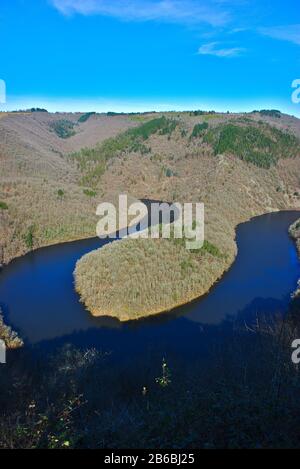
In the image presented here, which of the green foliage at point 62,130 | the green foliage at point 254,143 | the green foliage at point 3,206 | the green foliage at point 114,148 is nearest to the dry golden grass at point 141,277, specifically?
the green foliage at point 3,206

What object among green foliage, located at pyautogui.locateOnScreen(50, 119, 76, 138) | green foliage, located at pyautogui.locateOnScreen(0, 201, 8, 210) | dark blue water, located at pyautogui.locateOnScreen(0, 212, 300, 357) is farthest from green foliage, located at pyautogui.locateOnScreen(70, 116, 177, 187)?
dark blue water, located at pyautogui.locateOnScreen(0, 212, 300, 357)

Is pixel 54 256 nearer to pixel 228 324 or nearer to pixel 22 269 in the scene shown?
pixel 22 269

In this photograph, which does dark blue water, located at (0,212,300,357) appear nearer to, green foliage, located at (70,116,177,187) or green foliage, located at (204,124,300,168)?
green foliage, located at (204,124,300,168)

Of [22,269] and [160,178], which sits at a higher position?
[160,178]
